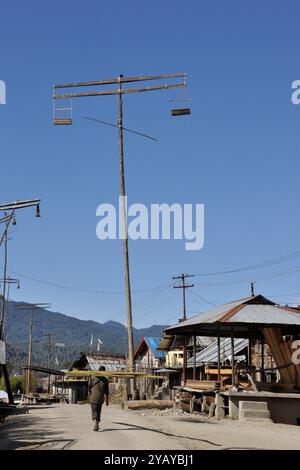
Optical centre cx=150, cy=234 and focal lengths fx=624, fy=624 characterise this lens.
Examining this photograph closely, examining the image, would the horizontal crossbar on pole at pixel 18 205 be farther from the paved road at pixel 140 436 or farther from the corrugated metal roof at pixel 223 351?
the corrugated metal roof at pixel 223 351

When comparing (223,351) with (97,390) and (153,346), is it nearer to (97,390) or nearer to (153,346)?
(97,390)

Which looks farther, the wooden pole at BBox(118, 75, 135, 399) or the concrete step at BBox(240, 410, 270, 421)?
the wooden pole at BBox(118, 75, 135, 399)

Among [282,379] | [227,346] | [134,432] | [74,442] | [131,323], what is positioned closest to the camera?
[74,442]

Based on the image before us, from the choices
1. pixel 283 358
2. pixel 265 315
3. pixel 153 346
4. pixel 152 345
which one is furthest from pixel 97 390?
pixel 152 345

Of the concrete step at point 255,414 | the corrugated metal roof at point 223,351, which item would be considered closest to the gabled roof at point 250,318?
the concrete step at point 255,414

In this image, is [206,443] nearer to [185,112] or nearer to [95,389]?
[95,389]

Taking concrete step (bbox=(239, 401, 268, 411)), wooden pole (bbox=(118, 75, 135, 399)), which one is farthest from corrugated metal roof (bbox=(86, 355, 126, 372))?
concrete step (bbox=(239, 401, 268, 411))

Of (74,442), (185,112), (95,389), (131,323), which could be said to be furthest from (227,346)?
(74,442)

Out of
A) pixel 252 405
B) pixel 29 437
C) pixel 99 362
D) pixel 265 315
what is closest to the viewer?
pixel 29 437

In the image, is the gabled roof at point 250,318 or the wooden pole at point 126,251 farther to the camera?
the wooden pole at point 126,251

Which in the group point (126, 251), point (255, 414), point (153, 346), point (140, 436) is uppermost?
point (126, 251)

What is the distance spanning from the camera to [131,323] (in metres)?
30.1

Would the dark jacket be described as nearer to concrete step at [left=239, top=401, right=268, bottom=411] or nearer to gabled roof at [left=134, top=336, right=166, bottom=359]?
concrete step at [left=239, top=401, right=268, bottom=411]
